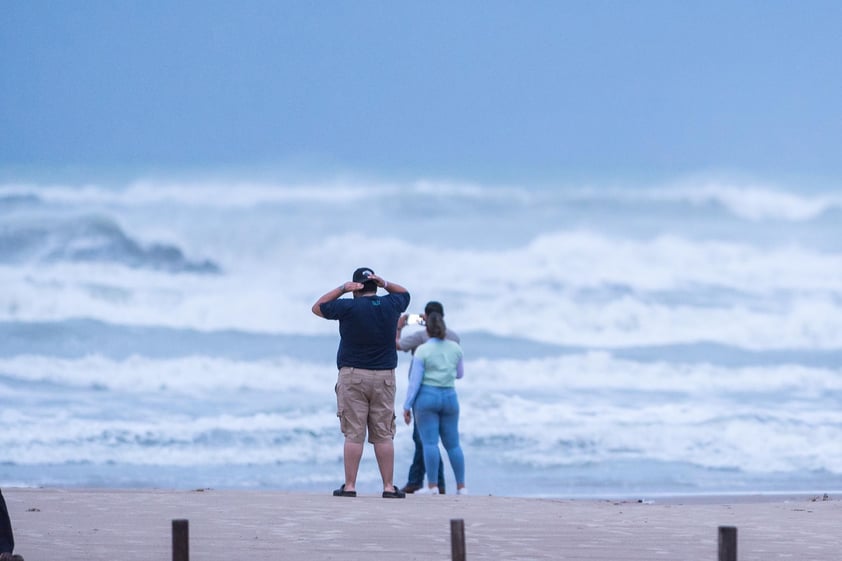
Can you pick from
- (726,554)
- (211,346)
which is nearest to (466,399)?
(211,346)

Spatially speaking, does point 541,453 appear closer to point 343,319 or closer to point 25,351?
point 25,351

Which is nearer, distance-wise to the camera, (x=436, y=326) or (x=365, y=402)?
(x=365, y=402)

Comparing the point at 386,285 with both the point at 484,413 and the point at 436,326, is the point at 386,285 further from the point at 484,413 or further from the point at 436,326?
the point at 484,413

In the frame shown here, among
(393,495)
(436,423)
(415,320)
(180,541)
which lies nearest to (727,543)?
(180,541)

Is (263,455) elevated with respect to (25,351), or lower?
lower

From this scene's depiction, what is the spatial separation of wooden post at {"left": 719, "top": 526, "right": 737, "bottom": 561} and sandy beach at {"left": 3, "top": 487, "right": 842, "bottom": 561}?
7.96 feet

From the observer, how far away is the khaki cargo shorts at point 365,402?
9.23 m

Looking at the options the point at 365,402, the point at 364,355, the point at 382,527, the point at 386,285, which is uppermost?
the point at 386,285

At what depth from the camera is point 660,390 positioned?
78.8 feet

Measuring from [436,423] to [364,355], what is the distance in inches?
72.9

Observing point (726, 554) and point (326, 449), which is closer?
point (726, 554)

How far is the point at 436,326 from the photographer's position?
35.2 feet

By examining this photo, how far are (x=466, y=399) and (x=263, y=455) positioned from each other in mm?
3741

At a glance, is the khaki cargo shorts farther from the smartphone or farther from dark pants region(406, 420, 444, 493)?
dark pants region(406, 420, 444, 493)
